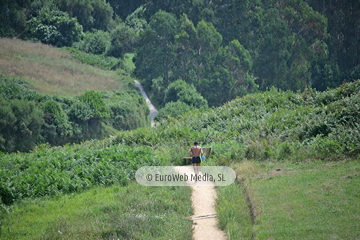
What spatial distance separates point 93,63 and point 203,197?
52.4 meters

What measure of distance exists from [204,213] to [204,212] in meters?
0.09

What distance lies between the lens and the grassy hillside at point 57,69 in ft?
181

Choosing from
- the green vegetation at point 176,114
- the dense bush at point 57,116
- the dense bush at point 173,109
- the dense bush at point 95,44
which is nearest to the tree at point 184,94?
the green vegetation at point 176,114

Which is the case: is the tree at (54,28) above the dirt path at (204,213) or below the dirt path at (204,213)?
above

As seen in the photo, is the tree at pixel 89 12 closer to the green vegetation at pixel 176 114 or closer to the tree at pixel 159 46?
the green vegetation at pixel 176 114

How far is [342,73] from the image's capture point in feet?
221

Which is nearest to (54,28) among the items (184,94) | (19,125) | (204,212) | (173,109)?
(184,94)

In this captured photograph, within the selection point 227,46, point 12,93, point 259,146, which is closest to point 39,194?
point 259,146

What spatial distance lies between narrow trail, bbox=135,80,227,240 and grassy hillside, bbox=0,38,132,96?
36.9 meters

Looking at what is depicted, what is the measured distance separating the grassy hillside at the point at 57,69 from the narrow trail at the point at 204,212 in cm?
3690

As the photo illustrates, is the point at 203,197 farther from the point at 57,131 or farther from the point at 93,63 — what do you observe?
the point at 93,63

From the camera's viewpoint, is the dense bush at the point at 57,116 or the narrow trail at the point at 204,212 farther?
the dense bush at the point at 57,116

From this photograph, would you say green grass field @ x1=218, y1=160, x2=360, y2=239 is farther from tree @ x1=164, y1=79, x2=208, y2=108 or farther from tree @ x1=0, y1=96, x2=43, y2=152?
tree @ x1=164, y1=79, x2=208, y2=108
